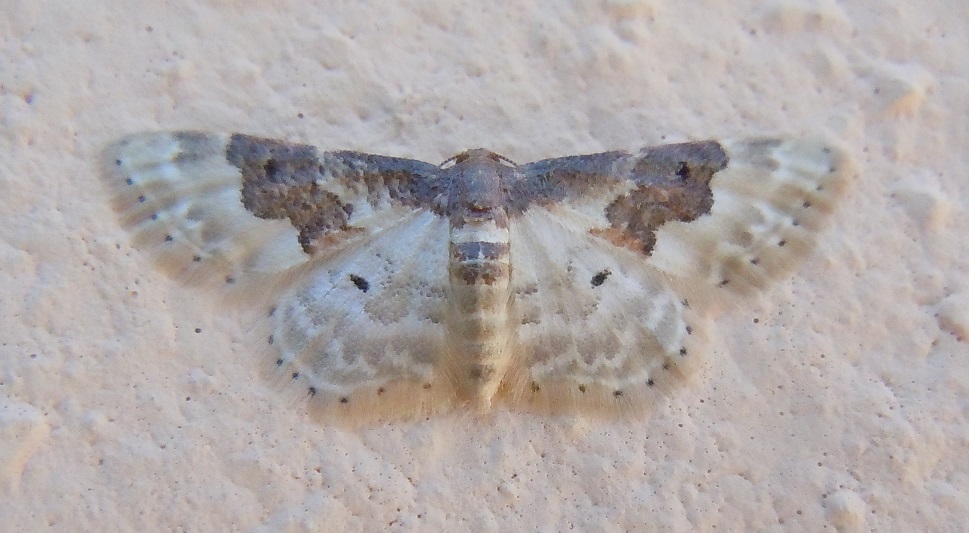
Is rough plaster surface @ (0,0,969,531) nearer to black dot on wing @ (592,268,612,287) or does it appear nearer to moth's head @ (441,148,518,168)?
moth's head @ (441,148,518,168)

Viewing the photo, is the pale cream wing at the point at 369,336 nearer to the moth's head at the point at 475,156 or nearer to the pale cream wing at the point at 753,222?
the moth's head at the point at 475,156

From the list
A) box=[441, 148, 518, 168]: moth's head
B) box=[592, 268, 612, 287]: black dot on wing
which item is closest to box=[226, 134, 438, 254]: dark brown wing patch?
box=[441, 148, 518, 168]: moth's head

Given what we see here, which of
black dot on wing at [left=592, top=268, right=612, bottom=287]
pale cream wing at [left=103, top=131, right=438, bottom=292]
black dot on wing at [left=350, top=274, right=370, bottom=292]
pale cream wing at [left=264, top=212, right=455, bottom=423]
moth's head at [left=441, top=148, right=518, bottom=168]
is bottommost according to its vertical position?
pale cream wing at [left=264, top=212, right=455, bottom=423]

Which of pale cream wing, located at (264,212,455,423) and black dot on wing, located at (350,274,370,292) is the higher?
black dot on wing, located at (350,274,370,292)

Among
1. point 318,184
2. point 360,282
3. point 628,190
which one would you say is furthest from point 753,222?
point 318,184

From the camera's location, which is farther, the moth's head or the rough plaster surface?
the moth's head

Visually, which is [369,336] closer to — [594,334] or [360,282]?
[360,282]

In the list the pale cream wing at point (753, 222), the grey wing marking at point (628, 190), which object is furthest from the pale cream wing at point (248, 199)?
the pale cream wing at point (753, 222)
